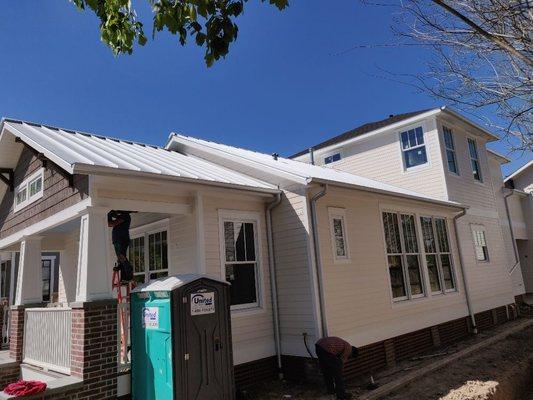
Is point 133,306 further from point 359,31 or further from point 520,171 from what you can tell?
point 520,171

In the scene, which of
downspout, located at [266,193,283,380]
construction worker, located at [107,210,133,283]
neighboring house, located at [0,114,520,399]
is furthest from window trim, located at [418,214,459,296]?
construction worker, located at [107,210,133,283]

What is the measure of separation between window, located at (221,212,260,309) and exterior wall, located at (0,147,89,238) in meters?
2.57

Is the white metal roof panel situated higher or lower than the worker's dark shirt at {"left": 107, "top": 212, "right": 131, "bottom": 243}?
lower

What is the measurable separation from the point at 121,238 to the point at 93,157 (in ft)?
5.51

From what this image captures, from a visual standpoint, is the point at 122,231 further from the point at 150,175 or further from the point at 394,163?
the point at 394,163

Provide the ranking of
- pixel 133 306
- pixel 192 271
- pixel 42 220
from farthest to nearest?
pixel 42 220, pixel 192 271, pixel 133 306

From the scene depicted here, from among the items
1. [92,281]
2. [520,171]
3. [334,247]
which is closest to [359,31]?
[334,247]

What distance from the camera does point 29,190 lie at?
9.45 m

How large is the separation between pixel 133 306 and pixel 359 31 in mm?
5038

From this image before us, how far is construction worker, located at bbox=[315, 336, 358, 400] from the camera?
22.0 feet

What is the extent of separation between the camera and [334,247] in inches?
334

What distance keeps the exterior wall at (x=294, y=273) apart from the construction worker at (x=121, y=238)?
286cm

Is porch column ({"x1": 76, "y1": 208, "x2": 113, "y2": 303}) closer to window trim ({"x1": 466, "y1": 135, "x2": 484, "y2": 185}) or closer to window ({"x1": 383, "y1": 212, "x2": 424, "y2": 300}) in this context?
window ({"x1": 383, "y1": 212, "x2": 424, "y2": 300})

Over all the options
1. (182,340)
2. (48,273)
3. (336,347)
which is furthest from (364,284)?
(48,273)
